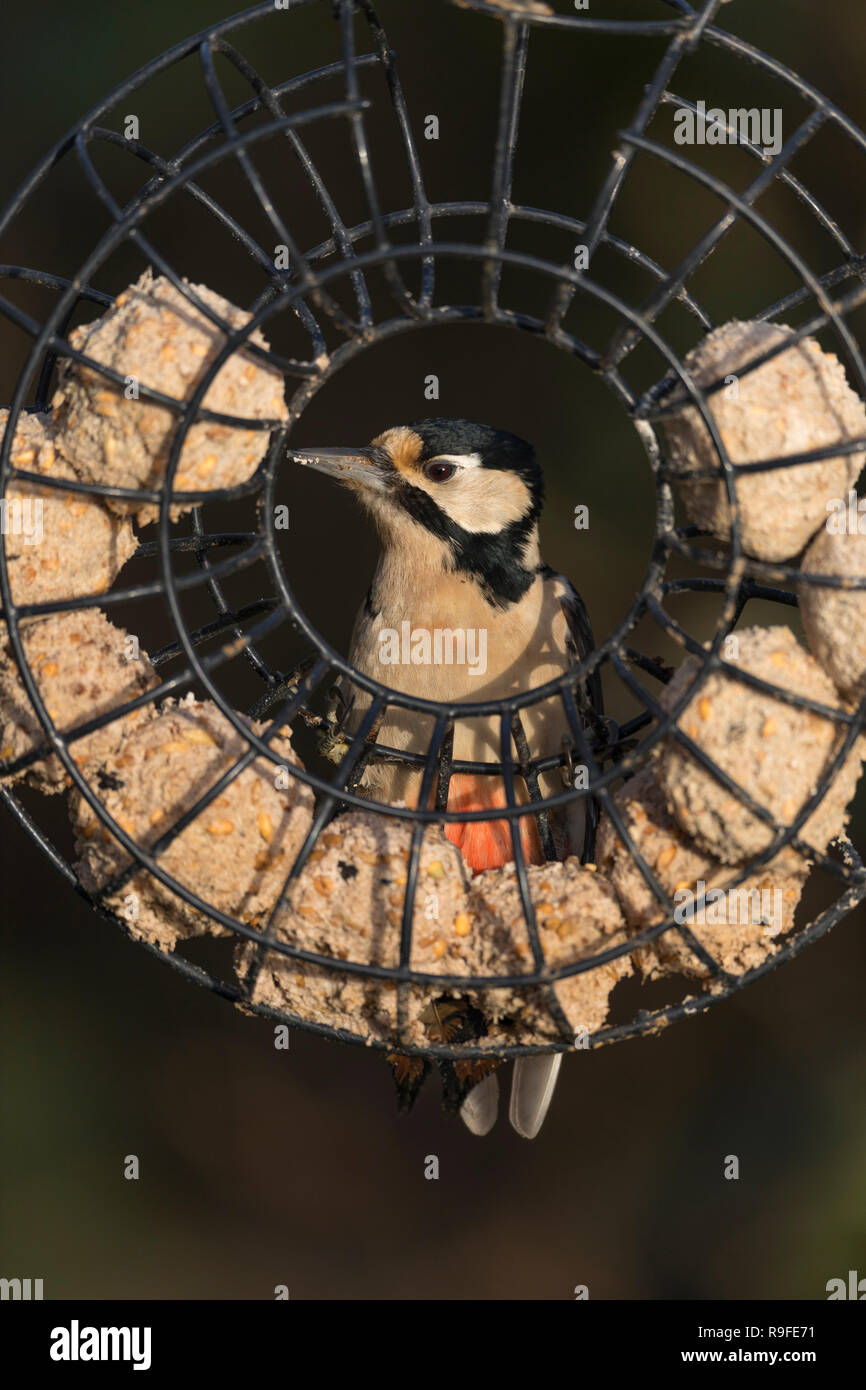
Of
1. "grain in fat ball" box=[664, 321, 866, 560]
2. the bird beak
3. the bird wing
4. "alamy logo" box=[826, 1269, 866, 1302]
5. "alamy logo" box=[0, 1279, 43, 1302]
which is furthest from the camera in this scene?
"alamy logo" box=[0, 1279, 43, 1302]

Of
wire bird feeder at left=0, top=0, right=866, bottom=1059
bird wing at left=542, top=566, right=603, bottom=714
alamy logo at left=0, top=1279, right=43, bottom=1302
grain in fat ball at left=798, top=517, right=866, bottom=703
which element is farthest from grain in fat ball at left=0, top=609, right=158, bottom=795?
alamy logo at left=0, top=1279, right=43, bottom=1302

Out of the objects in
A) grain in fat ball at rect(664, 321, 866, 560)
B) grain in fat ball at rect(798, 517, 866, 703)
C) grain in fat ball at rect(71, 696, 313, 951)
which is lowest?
grain in fat ball at rect(71, 696, 313, 951)

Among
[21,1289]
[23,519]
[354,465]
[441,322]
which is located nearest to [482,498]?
[354,465]

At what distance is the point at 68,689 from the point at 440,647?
99 centimetres

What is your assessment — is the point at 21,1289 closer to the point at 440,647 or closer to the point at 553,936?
the point at 440,647

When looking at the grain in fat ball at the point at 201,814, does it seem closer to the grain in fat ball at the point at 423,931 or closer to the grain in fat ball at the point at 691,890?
the grain in fat ball at the point at 423,931

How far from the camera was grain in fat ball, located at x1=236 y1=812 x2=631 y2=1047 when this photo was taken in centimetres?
171

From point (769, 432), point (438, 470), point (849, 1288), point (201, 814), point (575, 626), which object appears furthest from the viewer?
point (849, 1288)

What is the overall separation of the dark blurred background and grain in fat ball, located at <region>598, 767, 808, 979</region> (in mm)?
1878

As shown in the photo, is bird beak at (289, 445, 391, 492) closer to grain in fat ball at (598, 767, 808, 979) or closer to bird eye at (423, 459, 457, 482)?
bird eye at (423, 459, 457, 482)

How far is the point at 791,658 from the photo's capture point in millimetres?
1628

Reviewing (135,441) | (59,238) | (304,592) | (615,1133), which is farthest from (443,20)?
(615,1133)

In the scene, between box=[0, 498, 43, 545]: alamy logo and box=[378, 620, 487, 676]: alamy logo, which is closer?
box=[0, 498, 43, 545]: alamy logo

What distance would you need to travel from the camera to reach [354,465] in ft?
7.95
